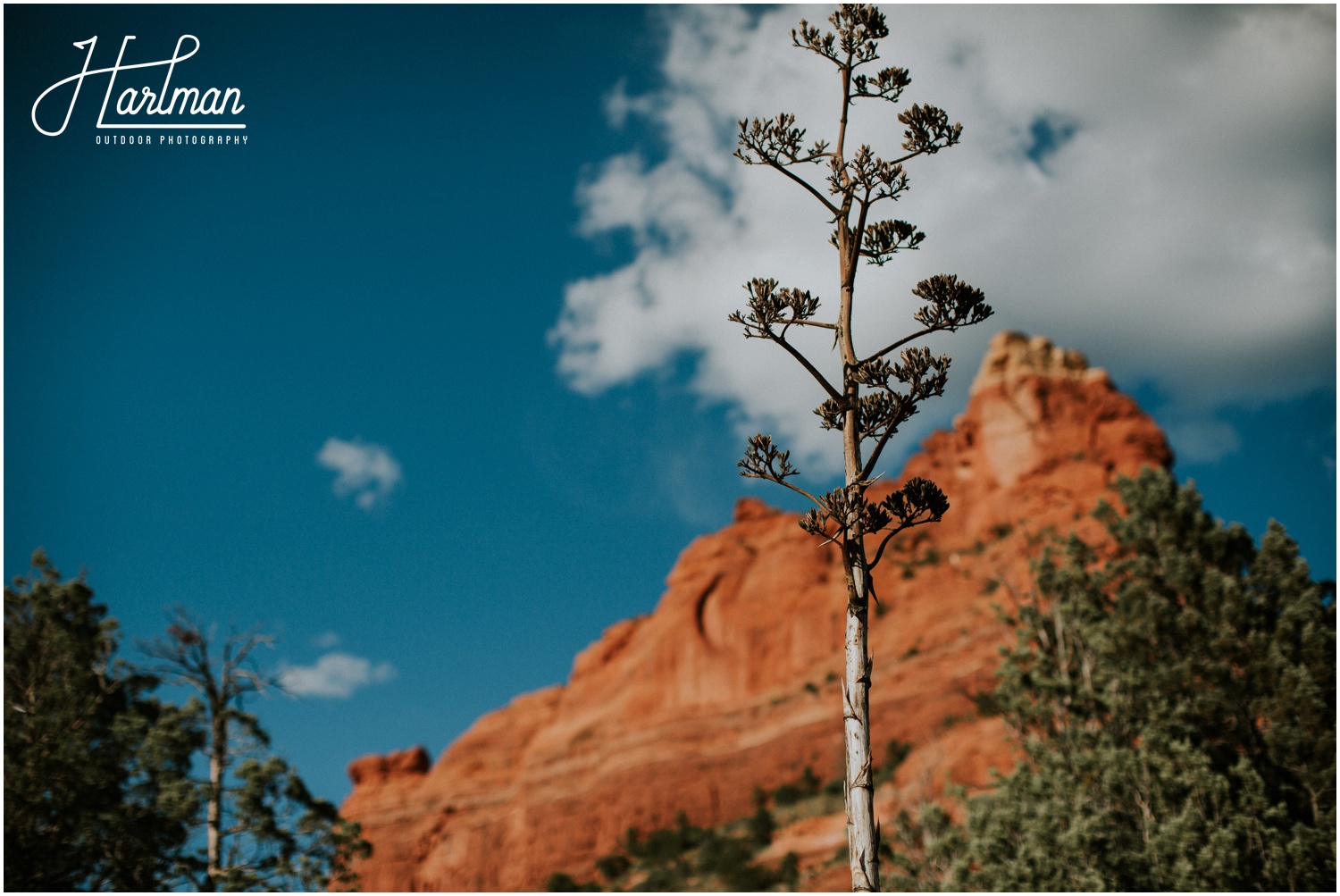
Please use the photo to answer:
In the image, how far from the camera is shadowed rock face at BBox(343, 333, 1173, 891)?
5906 centimetres

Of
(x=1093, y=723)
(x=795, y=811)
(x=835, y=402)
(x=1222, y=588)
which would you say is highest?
(x=1222, y=588)

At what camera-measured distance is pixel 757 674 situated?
6925 centimetres

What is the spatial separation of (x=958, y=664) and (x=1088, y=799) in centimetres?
3694

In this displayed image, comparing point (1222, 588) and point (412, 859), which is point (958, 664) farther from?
point (412, 859)

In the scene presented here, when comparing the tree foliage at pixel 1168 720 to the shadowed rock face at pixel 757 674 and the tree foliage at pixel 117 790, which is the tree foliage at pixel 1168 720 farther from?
the shadowed rock face at pixel 757 674

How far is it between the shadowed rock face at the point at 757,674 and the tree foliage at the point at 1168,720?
25.5m

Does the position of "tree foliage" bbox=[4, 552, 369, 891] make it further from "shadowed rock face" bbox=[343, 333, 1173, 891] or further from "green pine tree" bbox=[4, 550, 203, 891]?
"shadowed rock face" bbox=[343, 333, 1173, 891]

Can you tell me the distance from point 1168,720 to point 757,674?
47.9 metres

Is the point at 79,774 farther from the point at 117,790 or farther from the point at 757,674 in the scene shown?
the point at 757,674

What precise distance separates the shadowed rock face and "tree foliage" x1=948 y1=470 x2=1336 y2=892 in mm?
25485

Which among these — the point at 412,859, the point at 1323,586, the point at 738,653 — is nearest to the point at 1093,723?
the point at 1323,586

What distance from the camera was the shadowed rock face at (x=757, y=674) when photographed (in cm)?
5906

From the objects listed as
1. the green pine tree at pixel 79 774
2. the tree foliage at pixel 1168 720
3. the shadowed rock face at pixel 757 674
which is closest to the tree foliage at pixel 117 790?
the green pine tree at pixel 79 774

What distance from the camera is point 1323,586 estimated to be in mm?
25188
